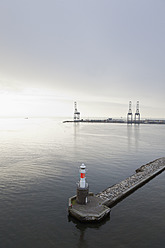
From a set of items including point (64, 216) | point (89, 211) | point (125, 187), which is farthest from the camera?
point (125, 187)

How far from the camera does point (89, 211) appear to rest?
1015cm

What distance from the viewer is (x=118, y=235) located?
30.2ft

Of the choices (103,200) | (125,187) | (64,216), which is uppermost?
(103,200)

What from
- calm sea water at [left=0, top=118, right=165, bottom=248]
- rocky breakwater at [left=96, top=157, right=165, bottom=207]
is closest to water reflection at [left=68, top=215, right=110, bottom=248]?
calm sea water at [left=0, top=118, right=165, bottom=248]

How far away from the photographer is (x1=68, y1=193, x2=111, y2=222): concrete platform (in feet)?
32.2

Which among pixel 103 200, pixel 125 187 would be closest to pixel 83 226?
pixel 103 200

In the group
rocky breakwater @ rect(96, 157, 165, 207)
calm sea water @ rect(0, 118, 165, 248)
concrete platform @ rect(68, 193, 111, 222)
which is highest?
concrete platform @ rect(68, 193, 111, 222)

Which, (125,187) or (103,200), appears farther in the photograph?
(125,187)

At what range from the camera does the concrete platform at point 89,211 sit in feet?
32.2

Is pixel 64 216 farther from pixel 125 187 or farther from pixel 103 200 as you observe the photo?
pixel 125 187

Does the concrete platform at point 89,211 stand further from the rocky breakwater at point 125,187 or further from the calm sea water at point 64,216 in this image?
the rocky breakwater at point 125,187

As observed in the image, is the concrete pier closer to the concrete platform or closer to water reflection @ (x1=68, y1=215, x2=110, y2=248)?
the concrete platform

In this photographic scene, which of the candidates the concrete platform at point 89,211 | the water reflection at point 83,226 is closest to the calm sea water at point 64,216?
the water reflection at point 83,226

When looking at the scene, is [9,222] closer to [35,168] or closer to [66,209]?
[66,209]
